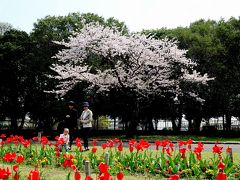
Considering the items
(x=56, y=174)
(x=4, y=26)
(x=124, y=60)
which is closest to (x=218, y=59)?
(x=124, y=60)

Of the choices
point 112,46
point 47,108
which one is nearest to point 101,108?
point 47,108

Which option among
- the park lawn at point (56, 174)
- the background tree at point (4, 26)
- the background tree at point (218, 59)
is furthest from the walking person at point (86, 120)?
the background tree at point (4, 26)

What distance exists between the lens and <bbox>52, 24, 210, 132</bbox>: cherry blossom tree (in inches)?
1112

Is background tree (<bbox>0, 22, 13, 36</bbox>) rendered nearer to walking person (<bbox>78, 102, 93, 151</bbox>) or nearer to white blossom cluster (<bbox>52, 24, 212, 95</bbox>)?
white blossom cluster (<bbox>52, 24, 212, 95</bbox>)

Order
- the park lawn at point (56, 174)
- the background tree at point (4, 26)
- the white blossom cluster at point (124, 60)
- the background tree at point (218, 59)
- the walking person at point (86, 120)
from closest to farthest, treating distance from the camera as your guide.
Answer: the park lawn at point (56, 174) → the walking person at point (86, 120) → the white blossom cluster at point (124, 60) → the background tree at point (218, 59) → the background tree at point (4, 26)

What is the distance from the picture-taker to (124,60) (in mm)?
29906

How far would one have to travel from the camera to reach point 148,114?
43094 millimetres

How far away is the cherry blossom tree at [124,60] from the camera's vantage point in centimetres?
2825

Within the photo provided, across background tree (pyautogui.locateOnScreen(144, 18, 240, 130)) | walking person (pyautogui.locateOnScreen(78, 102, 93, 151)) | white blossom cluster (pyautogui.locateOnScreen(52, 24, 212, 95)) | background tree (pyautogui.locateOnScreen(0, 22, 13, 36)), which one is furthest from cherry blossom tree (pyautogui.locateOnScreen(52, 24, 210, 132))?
background tree (pyautogui.locateOnScreen(0, 22, 13, 36))

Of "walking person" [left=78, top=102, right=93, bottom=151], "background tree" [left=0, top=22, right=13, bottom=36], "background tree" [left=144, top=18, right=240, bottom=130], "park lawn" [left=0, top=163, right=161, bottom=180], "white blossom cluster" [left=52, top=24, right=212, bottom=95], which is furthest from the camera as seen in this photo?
"background tree" [left=0, top=22, right=13, bottom=36]

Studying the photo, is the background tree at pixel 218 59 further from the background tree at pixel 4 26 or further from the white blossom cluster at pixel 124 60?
the background tree at pixel 4 26

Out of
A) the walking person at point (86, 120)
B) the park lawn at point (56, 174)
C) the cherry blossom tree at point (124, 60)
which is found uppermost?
the cherry blossom tree at point (124, 60)

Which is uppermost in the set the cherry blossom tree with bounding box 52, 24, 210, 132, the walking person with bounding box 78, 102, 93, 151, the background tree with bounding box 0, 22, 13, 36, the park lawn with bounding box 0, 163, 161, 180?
the background tree with bounding box 0, 22, 13, 36

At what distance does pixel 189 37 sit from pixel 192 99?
6.19 metres
